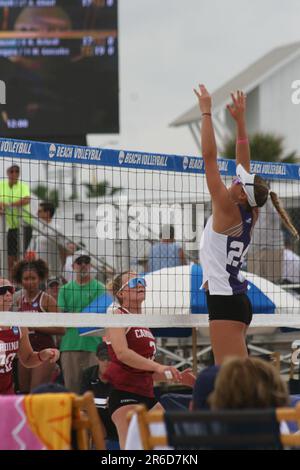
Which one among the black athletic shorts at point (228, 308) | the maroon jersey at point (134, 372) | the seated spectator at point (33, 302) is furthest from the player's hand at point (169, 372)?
the seated spectator at point (33, 302)

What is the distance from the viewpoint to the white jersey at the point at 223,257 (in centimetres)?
722

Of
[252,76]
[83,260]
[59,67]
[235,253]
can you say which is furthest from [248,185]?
[252,76]

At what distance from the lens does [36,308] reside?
9656 mm

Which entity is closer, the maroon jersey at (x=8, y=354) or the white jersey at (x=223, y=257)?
the white jersey at (x=223, y=257)

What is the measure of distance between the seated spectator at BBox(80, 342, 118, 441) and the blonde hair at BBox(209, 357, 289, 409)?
371cm

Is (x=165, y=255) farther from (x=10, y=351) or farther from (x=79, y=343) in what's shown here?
(x=10, y=351)

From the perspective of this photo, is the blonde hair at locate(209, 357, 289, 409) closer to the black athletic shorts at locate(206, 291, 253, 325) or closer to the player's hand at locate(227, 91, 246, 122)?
the black athletic shorts at locate(206, 291, 253, 325)

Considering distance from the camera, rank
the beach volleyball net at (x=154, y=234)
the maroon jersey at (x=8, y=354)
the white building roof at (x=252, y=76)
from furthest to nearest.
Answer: the white building roof at (x=252, y=76), the beach volleyball net at (x=154, y=234), the maroon jersey at (x=8, y=354)

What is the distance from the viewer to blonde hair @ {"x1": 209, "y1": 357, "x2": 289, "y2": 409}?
15.7 feet

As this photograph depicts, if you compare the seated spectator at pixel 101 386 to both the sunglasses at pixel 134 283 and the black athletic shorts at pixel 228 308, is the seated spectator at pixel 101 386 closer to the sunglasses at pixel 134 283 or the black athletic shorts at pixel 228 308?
the sunglasses at pixel 134 283

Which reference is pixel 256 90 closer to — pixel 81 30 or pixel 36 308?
pixel 81 30

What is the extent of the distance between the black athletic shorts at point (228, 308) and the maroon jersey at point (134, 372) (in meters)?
1.01

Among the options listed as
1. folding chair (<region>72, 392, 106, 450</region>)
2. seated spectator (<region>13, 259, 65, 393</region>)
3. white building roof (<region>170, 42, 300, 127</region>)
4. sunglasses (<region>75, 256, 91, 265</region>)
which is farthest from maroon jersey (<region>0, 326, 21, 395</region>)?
white building roof (<region>170, 42, 300, 127</region>)

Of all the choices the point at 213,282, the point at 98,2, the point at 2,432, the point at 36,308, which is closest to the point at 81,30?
the point at 98,2
